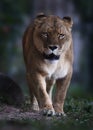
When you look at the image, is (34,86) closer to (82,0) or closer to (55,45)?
(55,45)

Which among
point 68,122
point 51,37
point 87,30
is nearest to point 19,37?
point 87,30

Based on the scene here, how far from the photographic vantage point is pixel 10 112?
10.2 m

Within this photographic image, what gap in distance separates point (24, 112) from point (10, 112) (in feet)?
0.61

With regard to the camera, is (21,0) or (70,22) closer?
(70,22)

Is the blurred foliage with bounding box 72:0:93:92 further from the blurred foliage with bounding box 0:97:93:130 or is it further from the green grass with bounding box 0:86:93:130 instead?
the blurred foliage with bounding box 0:97:93:130

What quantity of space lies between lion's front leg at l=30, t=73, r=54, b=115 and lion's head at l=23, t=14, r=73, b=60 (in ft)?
0.97

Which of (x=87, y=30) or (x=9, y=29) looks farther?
(x=87, y=30)

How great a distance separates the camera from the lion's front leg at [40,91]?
10.5 meters

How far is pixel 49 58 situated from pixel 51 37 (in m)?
0.27

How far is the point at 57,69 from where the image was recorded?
10.9 m

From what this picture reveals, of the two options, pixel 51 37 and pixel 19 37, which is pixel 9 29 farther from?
pixel 51 37

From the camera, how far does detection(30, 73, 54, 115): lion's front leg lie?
34.4 feet

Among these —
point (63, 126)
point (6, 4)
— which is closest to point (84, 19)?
point (6, 4)

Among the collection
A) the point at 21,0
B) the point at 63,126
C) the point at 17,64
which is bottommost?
the point at 17,64
